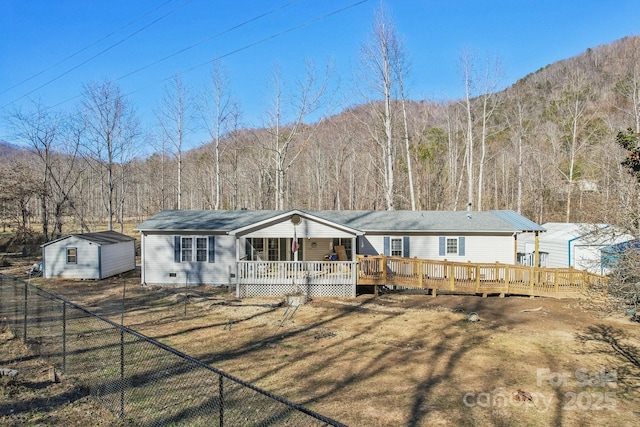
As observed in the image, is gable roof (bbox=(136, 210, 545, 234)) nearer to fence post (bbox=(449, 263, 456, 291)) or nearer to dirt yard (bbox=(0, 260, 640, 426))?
fence post (bbox=(449, 263, 456, 291))

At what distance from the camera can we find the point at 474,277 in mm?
17453

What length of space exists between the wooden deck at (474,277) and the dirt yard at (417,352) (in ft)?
2.07

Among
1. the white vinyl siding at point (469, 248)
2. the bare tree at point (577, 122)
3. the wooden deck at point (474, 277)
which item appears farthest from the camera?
the bare tree at point (577, 122)

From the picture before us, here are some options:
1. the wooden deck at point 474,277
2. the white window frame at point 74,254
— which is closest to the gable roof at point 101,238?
the white window frame at point 74,254

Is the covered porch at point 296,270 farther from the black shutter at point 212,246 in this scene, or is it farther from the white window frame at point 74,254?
the white window frame at point 74,254

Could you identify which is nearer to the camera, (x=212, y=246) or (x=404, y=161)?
(x=212, y=246)

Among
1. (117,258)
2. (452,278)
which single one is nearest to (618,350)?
(452,278)

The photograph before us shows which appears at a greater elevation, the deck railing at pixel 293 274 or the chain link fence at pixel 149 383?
the deck railing at pixel 293 274

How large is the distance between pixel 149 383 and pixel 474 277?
545 inches

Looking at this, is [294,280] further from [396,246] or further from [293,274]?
[396,246]

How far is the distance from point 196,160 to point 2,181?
4438 centimetres

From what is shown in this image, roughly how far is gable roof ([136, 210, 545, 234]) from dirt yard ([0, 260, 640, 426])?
12.2 ft

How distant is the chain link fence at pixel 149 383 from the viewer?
593 centimetres

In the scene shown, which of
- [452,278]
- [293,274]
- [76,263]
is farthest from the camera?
[76,263]
